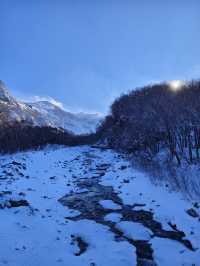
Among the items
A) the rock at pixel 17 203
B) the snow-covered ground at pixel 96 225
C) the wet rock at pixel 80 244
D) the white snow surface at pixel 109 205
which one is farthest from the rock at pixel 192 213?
the rock at pixel 17 203

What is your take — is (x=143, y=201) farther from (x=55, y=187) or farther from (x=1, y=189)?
(x=1, y=189)

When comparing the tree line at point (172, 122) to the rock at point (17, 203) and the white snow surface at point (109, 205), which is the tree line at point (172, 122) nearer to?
the white snow surface at point (109, 205)

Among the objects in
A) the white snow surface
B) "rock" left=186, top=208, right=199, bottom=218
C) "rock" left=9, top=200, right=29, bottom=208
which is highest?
"rock" left=9, top=200, right=29, bottom=208

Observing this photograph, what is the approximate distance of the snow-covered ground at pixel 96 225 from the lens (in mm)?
7070

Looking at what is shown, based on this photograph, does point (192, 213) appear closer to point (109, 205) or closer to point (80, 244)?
point (109, 205)

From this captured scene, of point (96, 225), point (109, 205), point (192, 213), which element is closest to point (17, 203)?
point (96, 225)

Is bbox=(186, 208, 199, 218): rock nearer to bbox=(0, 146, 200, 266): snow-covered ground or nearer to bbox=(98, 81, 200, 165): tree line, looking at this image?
bbox=(0, 146, 200, 266): snow-covered ground

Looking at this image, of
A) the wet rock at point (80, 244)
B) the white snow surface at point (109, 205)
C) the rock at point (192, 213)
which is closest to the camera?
the wet rock at point (80, 244)

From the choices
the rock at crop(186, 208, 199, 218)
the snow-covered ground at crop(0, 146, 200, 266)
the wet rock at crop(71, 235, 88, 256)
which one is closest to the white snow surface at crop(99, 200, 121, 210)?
the snow-covered ground at crop(0, 146, 200, 266)

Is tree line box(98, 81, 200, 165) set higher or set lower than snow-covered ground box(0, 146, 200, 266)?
higher

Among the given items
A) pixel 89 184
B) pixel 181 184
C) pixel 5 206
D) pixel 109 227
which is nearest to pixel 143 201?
pixel 181 184

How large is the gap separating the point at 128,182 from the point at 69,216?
20.5 feet

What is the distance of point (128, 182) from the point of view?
15.9 m

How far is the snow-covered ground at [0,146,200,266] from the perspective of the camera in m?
7.07
